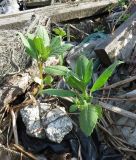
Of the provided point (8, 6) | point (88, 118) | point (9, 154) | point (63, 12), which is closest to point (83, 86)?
point (88, 118)

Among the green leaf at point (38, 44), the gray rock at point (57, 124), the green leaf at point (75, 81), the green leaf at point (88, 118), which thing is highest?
the green leaf at point (38, 44)

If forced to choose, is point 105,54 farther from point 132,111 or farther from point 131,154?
point 131,154

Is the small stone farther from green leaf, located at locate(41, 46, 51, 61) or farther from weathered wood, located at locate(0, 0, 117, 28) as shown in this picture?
weathered wood, located at locate(0, 0, 117, 28)

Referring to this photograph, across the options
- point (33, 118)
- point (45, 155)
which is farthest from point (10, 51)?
point (45, 155)

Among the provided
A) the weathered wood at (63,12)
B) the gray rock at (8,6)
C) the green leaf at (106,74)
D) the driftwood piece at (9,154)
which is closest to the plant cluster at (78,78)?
the green leaf at (106,74)

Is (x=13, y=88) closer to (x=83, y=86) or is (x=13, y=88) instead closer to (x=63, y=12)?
(x=83, y=86)

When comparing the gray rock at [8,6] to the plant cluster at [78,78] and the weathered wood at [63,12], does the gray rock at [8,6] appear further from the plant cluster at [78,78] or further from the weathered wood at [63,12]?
the plant cluster at [78,78]

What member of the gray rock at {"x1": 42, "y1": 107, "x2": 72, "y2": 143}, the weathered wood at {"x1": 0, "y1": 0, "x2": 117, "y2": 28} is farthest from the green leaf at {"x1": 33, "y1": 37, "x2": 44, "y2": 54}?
the weathered wood at {"x1": 0, "y1": 0, "x2": 117, "y2": 28}
